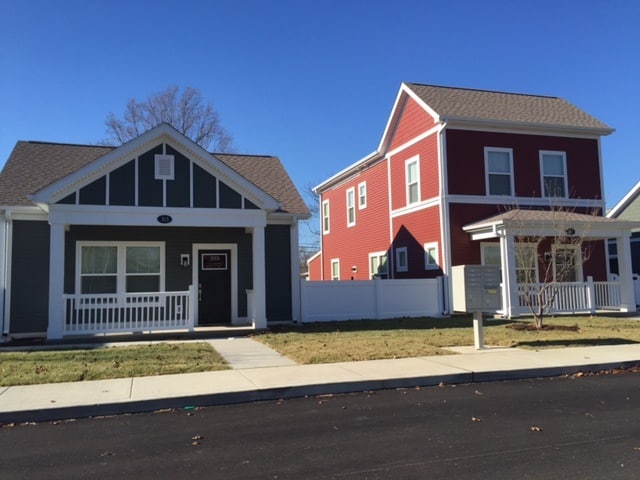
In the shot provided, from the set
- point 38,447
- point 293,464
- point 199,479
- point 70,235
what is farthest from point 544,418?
point 70,235

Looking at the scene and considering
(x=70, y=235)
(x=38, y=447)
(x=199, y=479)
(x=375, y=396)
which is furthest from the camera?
(x=70, y=235)

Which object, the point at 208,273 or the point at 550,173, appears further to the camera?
the point at 550,173

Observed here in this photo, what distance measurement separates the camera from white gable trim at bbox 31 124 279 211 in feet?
42.9

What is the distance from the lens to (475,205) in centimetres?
1906

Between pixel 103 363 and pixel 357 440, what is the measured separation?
19.2ft

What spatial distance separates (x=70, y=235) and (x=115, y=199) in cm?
241

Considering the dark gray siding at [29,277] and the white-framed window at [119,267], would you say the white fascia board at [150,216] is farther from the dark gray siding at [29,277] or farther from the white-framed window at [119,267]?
the white-framed window at [119,267]

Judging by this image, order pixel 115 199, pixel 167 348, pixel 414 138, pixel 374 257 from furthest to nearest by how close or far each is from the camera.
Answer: pixel 374 257 → pixel 414 138 → pixel 115 199 → pixel 167 348

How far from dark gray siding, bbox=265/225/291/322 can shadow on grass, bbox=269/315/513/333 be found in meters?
0.63

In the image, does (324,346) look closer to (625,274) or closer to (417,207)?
(417,207)

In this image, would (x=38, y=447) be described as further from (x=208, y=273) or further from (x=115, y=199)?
(x=208, y=273)

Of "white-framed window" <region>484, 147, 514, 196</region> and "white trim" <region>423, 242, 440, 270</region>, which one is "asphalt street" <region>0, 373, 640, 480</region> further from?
"white-framed window" <region>484, 147, 514, 196</region>

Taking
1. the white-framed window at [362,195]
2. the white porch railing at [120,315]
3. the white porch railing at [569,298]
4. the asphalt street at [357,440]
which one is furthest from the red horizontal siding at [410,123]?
the asphalt street at [357,440]

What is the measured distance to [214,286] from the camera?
16.4 metres
